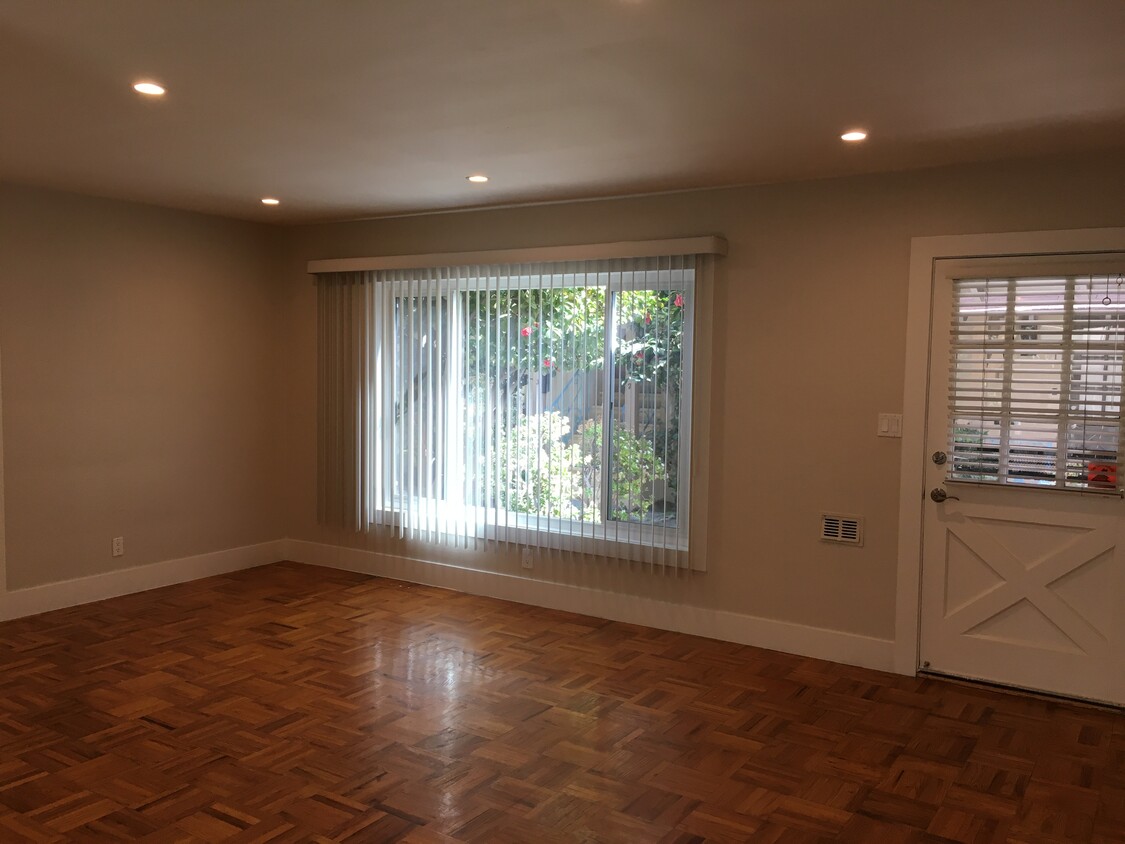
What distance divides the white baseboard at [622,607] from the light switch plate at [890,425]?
0.99m

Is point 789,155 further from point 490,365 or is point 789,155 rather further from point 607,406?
point 490,365

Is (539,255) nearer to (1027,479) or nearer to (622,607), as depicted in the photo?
(622,607)

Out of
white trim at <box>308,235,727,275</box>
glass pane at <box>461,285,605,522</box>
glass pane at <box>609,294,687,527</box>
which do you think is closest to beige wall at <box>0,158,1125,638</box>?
white trim at <box>308,235,727,275</box>

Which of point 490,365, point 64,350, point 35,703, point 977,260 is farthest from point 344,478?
point 977,260

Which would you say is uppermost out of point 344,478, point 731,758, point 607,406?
point 607,406

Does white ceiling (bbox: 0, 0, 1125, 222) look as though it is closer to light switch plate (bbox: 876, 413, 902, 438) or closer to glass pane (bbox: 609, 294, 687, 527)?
glass pane (bbox: 609, 294, 687, 527)

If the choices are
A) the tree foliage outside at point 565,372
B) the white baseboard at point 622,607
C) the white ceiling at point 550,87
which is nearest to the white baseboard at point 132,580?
the white baseboard at point 622,607

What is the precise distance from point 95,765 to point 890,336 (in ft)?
12.3

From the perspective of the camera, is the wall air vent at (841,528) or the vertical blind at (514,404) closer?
the wall air vent at (841,528)

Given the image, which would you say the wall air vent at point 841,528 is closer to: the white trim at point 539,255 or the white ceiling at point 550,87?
the white trim at point 539,255

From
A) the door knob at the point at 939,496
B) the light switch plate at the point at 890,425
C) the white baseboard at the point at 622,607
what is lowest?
the white baseboard at the point at 622,607

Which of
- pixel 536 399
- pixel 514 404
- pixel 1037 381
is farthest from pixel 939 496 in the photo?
pixel 514 404

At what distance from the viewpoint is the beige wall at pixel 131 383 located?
192 inches

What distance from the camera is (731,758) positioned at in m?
3.29
